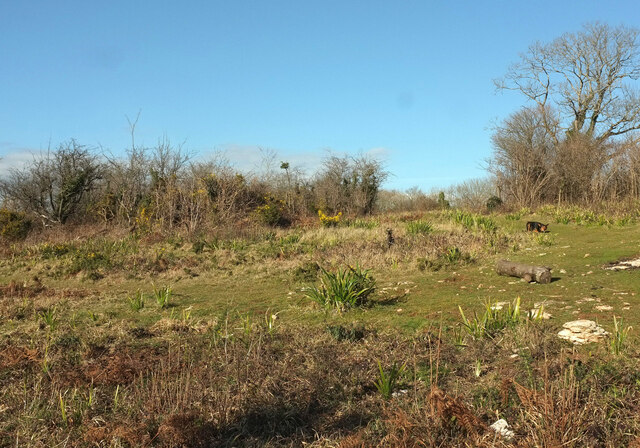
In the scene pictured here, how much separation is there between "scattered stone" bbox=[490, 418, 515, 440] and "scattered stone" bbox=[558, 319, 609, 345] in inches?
77.0

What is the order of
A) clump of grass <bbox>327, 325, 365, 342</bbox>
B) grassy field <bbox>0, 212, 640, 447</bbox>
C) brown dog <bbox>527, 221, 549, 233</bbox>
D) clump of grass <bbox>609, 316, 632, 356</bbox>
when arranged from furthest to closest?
brown dog <bbox>527, 221, 549, 233</bbox>
clump of grass <bbox>327, 325, 365, 342</bbox>
clump of grass <bbox>609, 316, 632, 356</bbox>
grassy field <bbox>0, 212, 640, 447</bbox>

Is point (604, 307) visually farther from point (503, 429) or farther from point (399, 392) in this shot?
point (503, 429)

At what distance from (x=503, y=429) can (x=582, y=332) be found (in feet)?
7.25

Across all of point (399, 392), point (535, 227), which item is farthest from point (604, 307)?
point (535, 227)

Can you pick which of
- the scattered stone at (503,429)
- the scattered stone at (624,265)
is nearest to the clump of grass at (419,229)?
the scattered stone at (624,265)

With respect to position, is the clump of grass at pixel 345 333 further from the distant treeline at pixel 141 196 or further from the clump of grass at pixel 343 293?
the distant treeline at pixel 141 196

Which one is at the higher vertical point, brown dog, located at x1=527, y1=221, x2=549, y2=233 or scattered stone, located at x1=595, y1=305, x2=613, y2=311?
brown dog, located at x1=527, y1=221, x2=549, y2=233

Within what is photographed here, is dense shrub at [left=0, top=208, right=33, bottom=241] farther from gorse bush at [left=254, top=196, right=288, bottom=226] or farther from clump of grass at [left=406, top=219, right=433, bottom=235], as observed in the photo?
clump of grass at [left=406, top=219, right=433, bottom=235]

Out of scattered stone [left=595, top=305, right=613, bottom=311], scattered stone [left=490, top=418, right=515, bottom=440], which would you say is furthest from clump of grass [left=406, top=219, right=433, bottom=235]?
scattered stone [left=490, top=418, right=515, bottom=440]

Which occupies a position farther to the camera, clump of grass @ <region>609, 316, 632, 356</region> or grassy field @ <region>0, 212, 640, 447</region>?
clump of grass @ <region>609, 316, 632, 356</region>

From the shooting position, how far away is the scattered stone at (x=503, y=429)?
308 cm

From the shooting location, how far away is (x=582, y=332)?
15.9 ft

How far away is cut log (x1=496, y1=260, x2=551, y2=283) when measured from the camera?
25.6ft

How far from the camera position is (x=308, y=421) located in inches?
142
